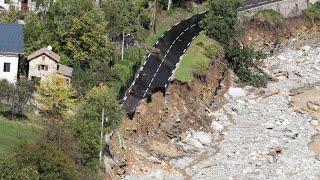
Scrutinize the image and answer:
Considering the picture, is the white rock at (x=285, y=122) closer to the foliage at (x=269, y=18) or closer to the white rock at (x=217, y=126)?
the white rock at (x=217, y=126)

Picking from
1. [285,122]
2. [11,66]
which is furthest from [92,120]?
[285,122]

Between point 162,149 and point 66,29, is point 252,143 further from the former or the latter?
point 66,29

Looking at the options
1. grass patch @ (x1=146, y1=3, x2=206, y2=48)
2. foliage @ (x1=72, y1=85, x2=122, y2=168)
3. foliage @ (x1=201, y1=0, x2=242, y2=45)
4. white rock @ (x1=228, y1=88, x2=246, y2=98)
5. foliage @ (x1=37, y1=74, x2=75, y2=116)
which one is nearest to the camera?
foliage @ (x1=72, y1=85, x2=122, y2=168)

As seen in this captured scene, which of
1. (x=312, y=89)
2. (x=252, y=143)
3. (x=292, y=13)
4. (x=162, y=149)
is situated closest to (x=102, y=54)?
(x=162, y=149)

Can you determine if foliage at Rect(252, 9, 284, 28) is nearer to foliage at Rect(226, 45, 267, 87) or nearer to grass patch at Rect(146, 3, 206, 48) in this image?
grass patch at Rect(146, 3, 206, 48)

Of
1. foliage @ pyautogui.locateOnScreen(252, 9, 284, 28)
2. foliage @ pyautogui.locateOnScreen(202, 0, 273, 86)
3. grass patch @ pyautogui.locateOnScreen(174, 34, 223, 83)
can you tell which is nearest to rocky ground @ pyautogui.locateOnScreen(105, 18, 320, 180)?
grass patch @ pyautogui.locateOnScreen(174, 34, 223, 83)

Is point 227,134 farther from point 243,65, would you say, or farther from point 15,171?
point 15,171

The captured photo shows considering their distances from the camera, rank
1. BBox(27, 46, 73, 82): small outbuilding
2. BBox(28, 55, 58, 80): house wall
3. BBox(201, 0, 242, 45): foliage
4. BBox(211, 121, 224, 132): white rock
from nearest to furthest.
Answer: BBox(27, 46, 73, 82): small outbuilding → BBox(28, 55, 58, 80): house wall → BBox(211, 121, 224, 132): white rock → BBox(201, 0, 242, 45): foliage
